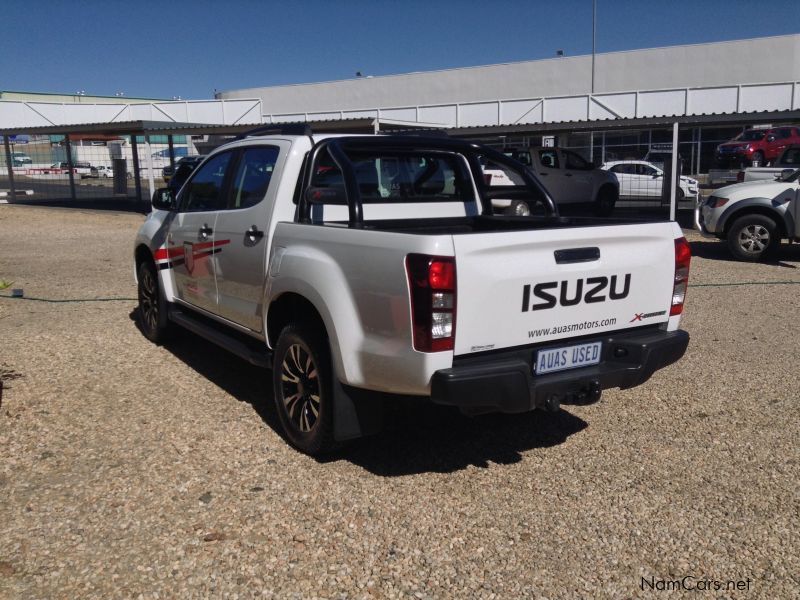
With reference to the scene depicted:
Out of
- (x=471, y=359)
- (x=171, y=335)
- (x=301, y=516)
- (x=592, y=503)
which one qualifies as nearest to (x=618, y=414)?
(x=592, y=503)

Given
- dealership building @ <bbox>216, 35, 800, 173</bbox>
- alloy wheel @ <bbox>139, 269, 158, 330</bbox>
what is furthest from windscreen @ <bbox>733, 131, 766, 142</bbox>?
alloy wheel @ <bbox>139, 269, 158, 330</bbox>

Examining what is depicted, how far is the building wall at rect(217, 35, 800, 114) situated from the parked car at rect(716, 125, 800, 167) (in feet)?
43.1

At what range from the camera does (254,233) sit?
189 inches

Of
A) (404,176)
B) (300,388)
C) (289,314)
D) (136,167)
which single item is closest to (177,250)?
(289,314)

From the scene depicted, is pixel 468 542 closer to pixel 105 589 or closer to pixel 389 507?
pixel 389 507

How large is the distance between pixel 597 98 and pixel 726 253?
364 inches

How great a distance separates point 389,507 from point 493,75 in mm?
48355

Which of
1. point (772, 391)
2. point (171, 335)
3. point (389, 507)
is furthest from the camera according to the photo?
point (171, 335)

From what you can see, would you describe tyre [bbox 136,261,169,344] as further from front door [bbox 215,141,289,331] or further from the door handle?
the door handle

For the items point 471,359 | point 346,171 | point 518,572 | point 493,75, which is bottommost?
point 518,572

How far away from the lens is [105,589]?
311 cm

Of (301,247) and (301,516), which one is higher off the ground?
(301,247)

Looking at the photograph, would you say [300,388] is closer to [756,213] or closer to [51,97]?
[756,213]

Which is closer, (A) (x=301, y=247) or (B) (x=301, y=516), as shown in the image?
(B) (x=301, y=516)
